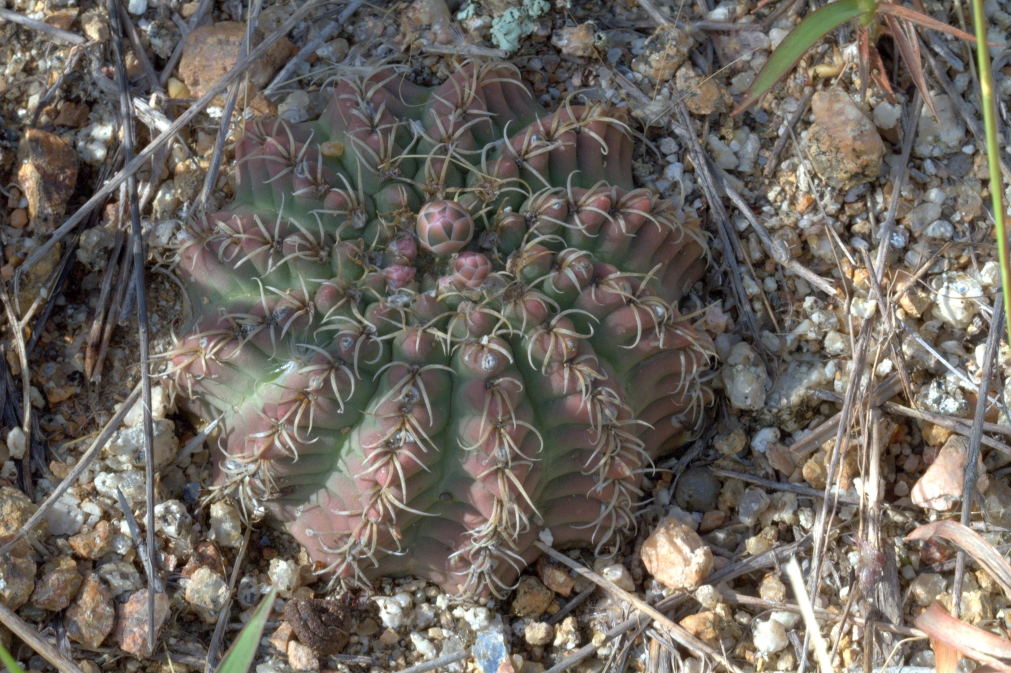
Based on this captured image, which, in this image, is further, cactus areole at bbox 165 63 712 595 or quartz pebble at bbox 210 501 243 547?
quartz pebble at bbox 210 501 243 547

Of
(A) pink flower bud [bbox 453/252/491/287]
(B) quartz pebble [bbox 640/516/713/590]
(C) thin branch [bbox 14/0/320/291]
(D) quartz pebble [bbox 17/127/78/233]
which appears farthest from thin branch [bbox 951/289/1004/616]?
(D) quartz pebble [bbox 17/127/78/233]

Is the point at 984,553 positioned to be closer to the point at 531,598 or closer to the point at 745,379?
the point at 745,379

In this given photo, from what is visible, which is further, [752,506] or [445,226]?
[752,506]

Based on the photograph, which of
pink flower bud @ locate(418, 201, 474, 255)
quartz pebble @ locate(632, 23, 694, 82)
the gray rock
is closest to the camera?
pink flower bud @ locate(418, 201, 474, 255)

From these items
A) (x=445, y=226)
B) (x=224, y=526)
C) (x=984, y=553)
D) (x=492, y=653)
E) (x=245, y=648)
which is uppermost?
(x=445, y=226)

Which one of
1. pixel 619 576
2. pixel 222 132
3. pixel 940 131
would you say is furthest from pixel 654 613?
pixel 222 132

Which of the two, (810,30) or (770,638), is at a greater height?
(810,30)

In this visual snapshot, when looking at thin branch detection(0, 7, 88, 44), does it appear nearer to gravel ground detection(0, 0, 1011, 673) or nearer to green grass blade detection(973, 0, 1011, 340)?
gravel ground detection(0, 0, 1011, 673)
